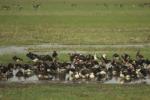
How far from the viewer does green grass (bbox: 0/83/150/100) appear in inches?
973

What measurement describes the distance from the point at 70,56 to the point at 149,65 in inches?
261

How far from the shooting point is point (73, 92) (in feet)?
84.0

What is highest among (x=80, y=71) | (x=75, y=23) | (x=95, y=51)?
(x=75, y=23)

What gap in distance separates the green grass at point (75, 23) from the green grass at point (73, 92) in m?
14.3

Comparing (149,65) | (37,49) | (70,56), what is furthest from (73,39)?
(149,65)

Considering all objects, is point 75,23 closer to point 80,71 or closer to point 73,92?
point 80,71

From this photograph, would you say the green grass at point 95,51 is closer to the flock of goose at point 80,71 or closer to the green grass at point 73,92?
the flock of goose at point 80,71

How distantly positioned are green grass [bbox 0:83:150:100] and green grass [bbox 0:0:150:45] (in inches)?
561

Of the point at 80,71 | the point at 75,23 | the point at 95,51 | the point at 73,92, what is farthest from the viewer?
the point at 75,23

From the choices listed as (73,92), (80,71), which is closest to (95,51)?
(80,71)

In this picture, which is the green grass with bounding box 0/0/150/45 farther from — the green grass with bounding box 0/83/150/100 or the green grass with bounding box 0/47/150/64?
the green grass with bounding box 0/83/150/100

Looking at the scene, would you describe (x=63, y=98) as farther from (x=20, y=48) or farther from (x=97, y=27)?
(x=97, y=27)

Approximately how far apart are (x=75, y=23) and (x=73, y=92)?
1067 inches

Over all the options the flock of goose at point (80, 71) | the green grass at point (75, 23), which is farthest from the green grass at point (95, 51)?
the flock of goose at point (80, 71)
